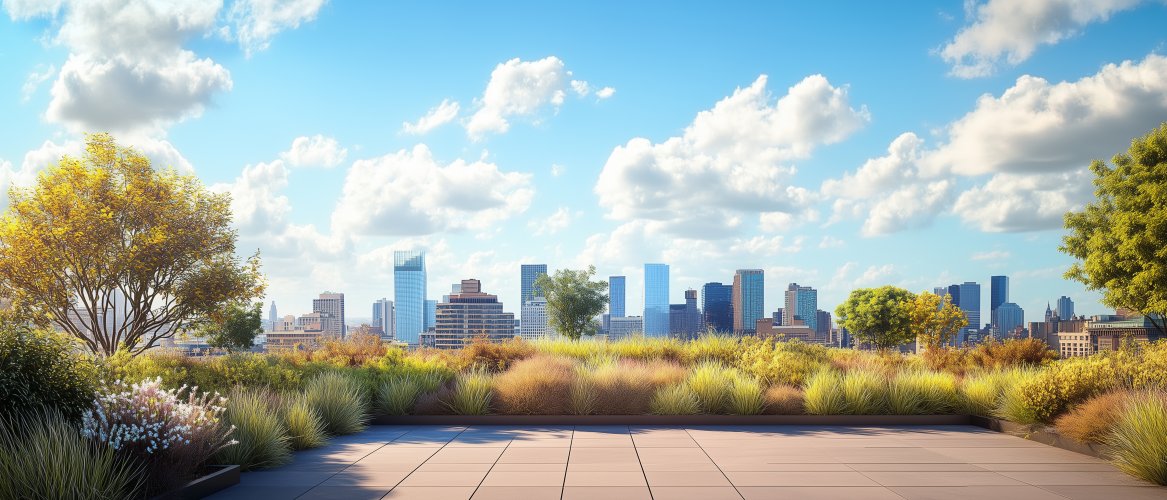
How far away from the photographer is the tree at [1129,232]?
22516 mm

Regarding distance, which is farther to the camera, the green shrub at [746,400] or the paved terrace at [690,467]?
the green shrub at [746,400]

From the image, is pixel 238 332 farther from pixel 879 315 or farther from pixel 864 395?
pixel 864 395

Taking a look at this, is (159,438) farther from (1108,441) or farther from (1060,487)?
(1108,441)

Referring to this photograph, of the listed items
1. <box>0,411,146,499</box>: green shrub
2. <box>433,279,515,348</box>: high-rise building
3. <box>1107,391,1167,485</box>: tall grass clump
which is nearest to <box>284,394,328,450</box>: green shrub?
<box>0,411,146,499</box>: green shrub

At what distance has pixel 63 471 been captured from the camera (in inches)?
207

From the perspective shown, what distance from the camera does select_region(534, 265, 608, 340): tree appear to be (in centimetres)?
3145

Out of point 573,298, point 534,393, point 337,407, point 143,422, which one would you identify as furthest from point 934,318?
point 143,422

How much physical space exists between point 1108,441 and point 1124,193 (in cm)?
2227

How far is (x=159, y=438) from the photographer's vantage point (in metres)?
6.31

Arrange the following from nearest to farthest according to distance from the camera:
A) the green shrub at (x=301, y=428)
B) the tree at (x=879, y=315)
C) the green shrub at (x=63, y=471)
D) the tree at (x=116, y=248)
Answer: the green shrub at (x=63, y=471) < the green shrub at (x=301, y=428) < the tree at (x=116, y=248) < the tree at (x=879, y=315)

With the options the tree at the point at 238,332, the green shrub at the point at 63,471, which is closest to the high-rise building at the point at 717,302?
the tree at the point at 238,332

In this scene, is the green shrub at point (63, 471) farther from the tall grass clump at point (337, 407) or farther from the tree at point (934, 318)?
the tree at point (934, 318)

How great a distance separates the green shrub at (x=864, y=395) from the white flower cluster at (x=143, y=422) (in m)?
9.47

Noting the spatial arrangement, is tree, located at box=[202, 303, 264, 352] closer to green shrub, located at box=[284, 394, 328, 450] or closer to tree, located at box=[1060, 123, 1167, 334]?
green shrub, located at box=[284, 394, 328, 450]
